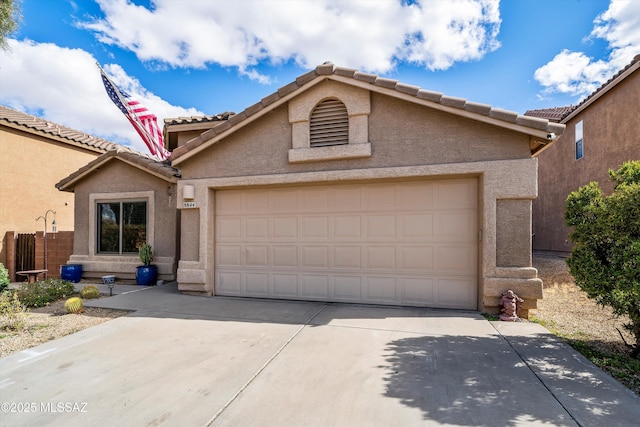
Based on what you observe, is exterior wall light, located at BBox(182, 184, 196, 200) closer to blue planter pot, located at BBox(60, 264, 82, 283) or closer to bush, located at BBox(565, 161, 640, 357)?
blue planter pot, located at BBox(60, 264, 82, 283)

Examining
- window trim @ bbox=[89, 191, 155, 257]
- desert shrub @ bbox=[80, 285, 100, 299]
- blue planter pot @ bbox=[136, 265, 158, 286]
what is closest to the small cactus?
desert shrub @ bbox=[80, 285, 100, 299]

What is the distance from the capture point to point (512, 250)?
564 centimetres

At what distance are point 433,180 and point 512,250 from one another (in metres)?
1.93

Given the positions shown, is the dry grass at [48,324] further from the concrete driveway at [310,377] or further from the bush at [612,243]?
the bush at [612,243]

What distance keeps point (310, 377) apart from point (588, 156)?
1454cm

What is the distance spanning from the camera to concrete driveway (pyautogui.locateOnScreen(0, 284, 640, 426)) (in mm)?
2795

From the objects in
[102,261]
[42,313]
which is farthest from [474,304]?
[102,261]

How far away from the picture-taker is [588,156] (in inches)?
483

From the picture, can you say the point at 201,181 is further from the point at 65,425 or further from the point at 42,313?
the point at 65,425

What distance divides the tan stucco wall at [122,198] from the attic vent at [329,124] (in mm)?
4872

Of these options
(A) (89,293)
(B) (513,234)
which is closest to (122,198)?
(A) (89,293)

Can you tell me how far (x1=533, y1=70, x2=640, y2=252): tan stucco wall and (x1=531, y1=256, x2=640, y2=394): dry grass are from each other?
12.1ft

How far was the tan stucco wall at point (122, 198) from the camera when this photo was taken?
9031 mm

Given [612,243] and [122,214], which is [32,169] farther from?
[612,243]
